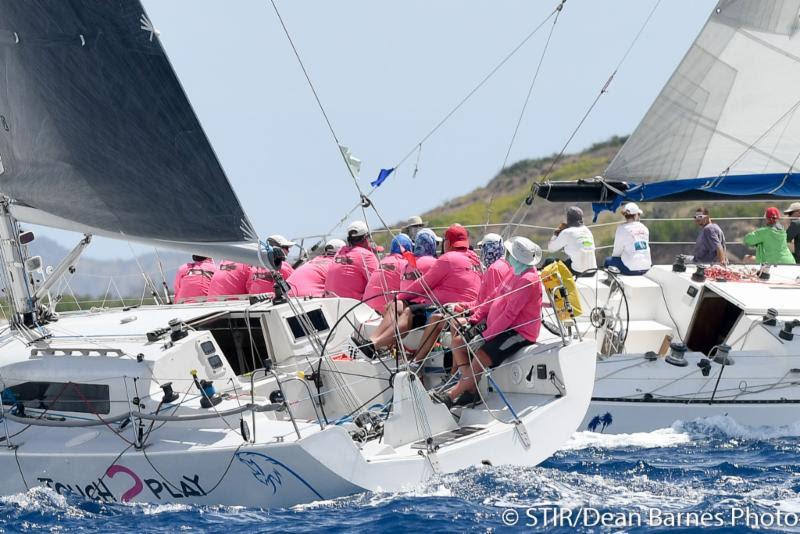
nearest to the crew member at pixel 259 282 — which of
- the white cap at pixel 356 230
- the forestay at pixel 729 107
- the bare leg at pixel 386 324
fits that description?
the white cap at pixel 356 230

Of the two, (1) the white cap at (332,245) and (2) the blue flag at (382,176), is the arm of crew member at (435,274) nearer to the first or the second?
(2) the blue flag at (382,176)

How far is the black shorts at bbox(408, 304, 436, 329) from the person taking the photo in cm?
934

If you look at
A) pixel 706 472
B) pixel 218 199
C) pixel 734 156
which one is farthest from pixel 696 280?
pixel 218 199

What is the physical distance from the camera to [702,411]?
33.2 feet

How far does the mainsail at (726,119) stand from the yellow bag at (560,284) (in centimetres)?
234

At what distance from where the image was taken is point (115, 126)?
8461 millimetres

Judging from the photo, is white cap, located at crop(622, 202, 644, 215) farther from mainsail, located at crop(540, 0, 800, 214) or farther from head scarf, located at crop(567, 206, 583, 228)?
head scarf, located at crop(567, 206, 583, 228)

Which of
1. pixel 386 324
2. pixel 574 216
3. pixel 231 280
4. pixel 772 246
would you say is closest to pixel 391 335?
pixel 386 324

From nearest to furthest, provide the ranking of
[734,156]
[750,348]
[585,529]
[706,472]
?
1. [585,529]
2. [706,472]
3. [750,348]
4. [734,156]

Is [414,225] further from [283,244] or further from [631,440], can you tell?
[631,440]

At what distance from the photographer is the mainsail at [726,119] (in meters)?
→ 12.0

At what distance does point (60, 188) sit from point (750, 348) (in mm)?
6359

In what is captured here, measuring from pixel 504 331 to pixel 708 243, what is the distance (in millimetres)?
5088

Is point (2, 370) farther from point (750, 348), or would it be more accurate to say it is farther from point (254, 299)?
point (750, 348)
